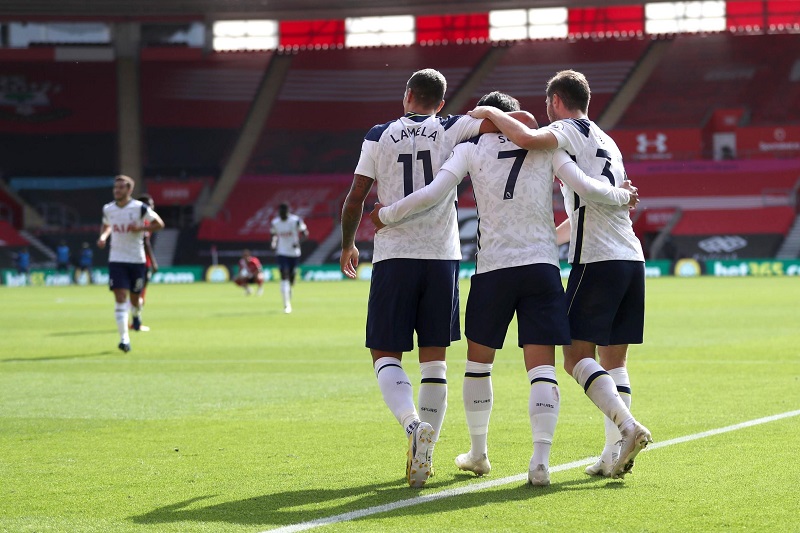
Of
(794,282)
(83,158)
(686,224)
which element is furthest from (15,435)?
(83,158)

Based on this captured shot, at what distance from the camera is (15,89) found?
57781 mm

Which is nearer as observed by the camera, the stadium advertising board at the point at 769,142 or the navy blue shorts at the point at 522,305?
the navy blue shorts at the point at 522,305

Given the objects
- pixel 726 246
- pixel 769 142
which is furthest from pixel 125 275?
pixel 769 142

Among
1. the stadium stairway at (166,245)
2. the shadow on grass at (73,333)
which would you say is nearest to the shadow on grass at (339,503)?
the shadow on grass at (73,333)

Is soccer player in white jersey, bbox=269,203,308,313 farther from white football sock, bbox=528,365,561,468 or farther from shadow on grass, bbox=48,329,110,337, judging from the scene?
white football sock, bbox=528,365,561,468

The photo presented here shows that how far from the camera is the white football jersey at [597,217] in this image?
21.2 ft

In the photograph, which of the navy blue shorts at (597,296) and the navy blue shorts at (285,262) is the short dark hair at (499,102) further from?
the navy blue shorts at (285,262)

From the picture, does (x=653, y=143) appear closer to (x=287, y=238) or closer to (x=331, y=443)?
(x=287, y=238)

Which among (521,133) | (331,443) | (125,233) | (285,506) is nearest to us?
(285,506)

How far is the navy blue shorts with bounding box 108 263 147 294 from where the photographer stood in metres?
16.2

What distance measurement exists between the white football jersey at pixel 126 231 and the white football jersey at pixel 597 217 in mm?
10710

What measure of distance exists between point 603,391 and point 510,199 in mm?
1137

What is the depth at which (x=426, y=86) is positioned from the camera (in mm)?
6598

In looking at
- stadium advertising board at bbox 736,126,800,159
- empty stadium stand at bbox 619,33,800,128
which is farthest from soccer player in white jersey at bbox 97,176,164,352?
stadium advertising board at bbox 736,126,800,159
